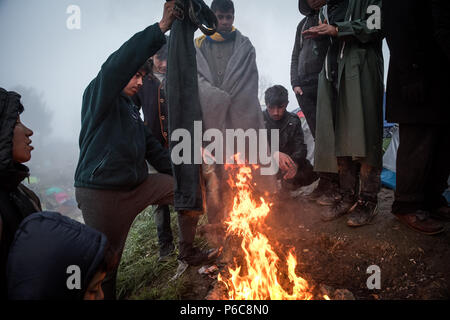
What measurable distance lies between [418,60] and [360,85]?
0.57m

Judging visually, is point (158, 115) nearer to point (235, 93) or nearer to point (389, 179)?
point (235, 93)

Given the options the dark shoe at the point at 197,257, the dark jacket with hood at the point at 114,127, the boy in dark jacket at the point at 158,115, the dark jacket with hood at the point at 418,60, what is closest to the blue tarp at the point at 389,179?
the dark jacket with hood at the point at 418,60

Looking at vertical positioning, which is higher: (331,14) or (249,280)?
(331,14)

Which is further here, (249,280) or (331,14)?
(331,14)

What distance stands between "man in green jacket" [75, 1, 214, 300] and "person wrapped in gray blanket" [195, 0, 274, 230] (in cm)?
80

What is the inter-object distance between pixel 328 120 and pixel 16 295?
135 inches

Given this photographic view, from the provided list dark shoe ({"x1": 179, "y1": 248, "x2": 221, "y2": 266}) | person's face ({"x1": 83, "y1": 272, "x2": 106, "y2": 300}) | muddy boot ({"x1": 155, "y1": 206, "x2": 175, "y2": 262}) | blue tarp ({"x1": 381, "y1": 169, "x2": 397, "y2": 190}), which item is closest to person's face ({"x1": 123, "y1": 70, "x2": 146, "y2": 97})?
muddy boot ({"x1": 155, "y1": 206, "x2": 175, "y2": 262})

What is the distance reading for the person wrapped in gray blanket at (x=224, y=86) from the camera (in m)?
3.21

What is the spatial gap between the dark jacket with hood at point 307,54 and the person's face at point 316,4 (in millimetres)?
72

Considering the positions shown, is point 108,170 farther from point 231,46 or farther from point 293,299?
point 231,46

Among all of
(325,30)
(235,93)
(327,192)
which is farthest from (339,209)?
(325,30)

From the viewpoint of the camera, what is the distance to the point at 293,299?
2020mm

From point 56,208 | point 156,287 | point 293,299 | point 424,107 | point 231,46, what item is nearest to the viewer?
point 293,299

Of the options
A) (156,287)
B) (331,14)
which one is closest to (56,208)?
(156,287)
